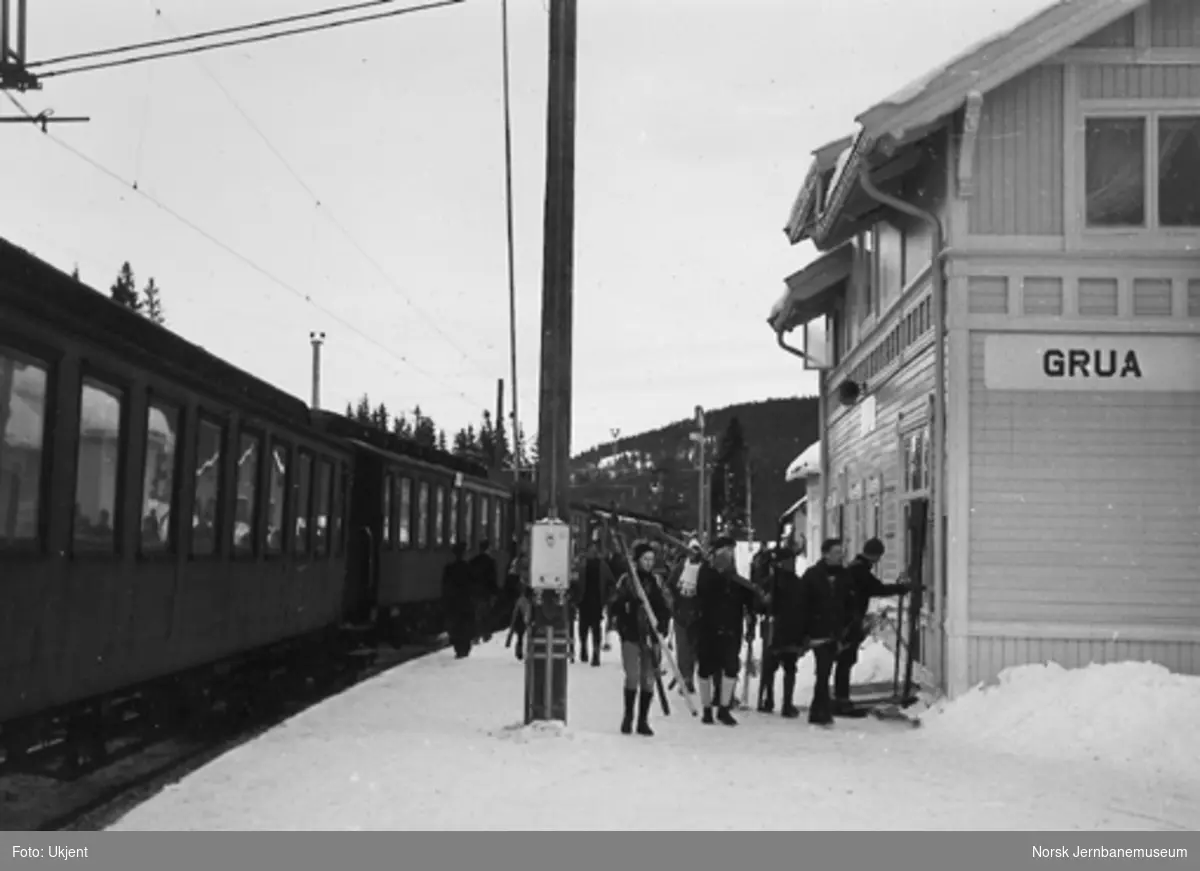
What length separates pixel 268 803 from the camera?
8617 millimetres

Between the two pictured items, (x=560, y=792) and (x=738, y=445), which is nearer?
(x=560, y=792)

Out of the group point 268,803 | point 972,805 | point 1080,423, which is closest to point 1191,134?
point 1080,423

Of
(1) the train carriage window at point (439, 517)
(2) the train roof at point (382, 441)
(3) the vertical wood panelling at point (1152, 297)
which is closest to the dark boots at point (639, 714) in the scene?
(3) the vertical wood panelling at point (1152, 297)

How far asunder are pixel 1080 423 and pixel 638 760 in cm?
517

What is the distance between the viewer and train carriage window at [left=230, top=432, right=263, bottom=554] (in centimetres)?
1273

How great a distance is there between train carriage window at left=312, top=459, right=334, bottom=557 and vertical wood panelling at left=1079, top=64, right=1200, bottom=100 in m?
8.42

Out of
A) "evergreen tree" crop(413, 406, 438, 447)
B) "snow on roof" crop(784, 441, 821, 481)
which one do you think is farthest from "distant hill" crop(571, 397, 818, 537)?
"snow on roof" crop(784, 441, 821, 481)

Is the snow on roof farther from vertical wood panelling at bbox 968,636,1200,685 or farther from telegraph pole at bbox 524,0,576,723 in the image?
telegraph pole at bbox 524,0,576,723

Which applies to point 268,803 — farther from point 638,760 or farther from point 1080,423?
point 1080,423

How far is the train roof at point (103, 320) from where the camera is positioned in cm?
809

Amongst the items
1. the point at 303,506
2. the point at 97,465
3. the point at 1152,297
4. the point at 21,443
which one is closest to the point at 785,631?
the point at 1152,297

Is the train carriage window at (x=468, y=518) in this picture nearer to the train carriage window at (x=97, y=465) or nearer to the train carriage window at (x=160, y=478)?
the train carriage window at (x=160, y=478)

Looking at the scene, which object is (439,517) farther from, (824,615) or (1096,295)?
(1096,295)

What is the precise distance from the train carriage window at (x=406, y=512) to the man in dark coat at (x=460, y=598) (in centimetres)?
193
